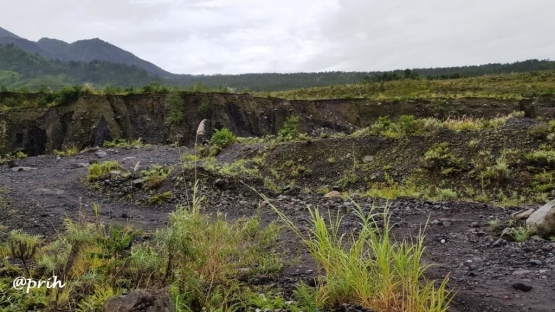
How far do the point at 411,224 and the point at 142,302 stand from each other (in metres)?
3.91

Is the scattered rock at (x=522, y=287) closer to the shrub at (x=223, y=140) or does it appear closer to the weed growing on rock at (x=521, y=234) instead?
the weed growing on rock at (x=521, y=234)

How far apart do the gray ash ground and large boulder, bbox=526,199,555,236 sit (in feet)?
0.81

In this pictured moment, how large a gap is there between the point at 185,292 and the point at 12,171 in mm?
10064

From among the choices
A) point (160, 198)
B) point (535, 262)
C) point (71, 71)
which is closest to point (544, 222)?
point (535, 262)

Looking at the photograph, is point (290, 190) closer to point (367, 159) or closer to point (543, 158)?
point (367, 159)

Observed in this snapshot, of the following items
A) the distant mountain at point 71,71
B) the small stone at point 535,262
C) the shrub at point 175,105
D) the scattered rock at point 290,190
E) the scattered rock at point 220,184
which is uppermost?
the distant mountain at point 71,71

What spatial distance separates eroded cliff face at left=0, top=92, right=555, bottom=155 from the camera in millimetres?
24312

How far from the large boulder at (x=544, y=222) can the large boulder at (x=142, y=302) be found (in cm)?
396

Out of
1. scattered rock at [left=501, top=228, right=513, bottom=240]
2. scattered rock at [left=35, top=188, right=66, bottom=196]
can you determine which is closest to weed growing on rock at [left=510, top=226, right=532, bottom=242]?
scattered rock at [left=501, top=228, right=513, bottom=240]

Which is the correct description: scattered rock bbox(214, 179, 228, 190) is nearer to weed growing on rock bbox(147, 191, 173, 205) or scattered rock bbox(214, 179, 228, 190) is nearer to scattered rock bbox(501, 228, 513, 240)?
weed growing on rock bbox(147, 191, 173, 205)

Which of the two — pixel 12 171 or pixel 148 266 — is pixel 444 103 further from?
pixel 148 266

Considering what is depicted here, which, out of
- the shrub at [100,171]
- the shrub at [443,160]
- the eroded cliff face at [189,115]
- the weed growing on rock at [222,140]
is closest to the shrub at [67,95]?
the eroded cliff face at [189,115]

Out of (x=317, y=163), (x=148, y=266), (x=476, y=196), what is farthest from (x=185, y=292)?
(x=317, y=163)

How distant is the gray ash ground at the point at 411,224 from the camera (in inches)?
122
